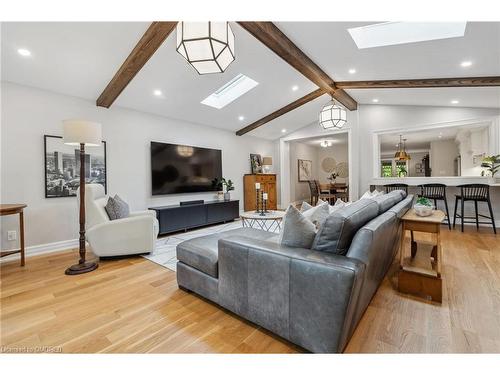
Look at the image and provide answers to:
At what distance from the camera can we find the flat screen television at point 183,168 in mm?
4711

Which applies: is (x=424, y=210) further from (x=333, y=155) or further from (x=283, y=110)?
(x=333, y=155)

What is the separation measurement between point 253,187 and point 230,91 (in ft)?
9.01

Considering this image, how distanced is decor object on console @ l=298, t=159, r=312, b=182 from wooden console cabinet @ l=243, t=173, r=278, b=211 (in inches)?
90.6

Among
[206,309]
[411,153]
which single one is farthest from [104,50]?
[411,153]

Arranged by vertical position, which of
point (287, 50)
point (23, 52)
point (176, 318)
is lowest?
point (176, 318)

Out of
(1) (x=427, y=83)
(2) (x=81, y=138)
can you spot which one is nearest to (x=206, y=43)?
Answer: (2) (x=81, y=138)

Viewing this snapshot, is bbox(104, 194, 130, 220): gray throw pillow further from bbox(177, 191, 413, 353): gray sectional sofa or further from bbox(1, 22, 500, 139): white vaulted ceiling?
bbox(177, 191, 413, 353): gray sectional sofa

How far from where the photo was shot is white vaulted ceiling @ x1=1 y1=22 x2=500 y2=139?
261 centimetres

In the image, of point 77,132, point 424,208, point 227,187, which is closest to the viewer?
point 424,208

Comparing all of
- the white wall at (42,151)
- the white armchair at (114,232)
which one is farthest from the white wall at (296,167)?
the white armchair at (114,232)

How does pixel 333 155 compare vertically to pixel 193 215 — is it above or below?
above

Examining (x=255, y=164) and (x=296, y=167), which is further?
(x=296, y=167)

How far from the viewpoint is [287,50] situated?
3.21 meters

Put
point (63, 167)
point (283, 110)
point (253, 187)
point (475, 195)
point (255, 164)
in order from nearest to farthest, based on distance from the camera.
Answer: point (63, 167), point (475, 195), point (283, 110), point (253, 187), point (255, 164)
